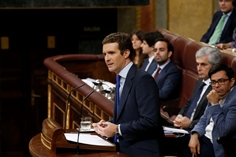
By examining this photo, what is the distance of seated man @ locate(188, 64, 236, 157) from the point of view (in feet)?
17.7

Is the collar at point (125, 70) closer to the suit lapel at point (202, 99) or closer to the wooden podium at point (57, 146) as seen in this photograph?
the wooden podium at point (57, 146)

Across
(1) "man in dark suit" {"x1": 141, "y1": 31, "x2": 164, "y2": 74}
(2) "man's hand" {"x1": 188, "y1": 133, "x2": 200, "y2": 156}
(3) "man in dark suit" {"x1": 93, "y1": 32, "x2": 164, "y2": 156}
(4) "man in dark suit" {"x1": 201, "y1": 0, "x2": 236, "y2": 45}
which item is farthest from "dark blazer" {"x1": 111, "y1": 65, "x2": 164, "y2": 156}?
(4) "man in dark suit" {"x1": 201, "y1": 0, "x2": 236, "y2": 45}

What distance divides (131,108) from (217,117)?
0.95 metres

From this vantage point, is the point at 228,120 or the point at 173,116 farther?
the point at 173,116

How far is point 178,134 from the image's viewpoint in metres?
5.97

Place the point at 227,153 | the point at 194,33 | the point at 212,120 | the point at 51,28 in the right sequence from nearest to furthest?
1. the point at 227,153
2. the point at 212,120
3. the point at 194,33
4. the point at 51,28

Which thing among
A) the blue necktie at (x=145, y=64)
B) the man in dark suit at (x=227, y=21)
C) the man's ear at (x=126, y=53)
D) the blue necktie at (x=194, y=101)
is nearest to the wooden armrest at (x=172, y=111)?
the blue necktie at (x=194, y=101)

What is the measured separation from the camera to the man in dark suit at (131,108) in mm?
4617

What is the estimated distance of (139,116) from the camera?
4.70 m

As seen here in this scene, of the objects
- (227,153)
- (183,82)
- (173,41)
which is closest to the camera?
(227,153)

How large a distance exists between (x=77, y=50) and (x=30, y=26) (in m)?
0.80

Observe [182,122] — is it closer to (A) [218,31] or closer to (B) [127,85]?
(B) [127,85]

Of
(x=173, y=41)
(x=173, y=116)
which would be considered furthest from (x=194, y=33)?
(x=173, y=116)

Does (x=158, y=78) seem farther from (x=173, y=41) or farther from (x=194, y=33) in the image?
(x=194, y=33)
